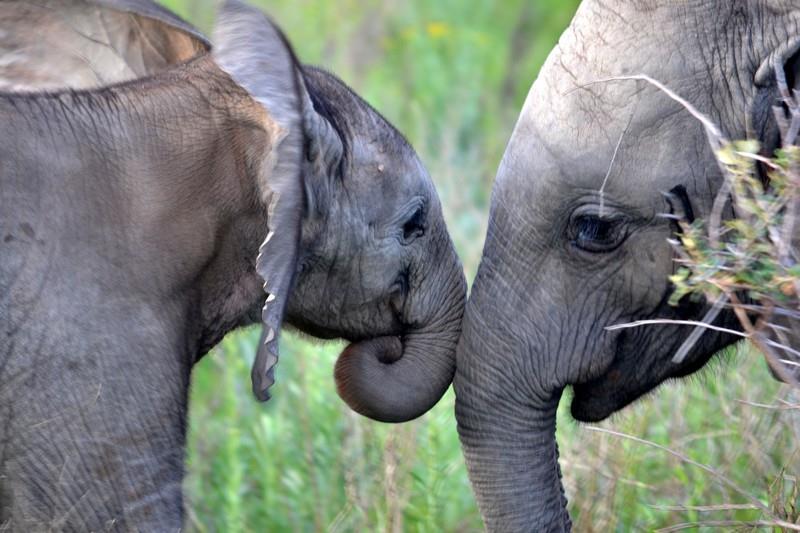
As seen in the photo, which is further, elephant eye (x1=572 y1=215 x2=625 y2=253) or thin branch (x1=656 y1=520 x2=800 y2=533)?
elephant eye (x1=572 y1=215 x2=625 y2=253)

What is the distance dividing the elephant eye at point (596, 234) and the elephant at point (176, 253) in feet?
1.38

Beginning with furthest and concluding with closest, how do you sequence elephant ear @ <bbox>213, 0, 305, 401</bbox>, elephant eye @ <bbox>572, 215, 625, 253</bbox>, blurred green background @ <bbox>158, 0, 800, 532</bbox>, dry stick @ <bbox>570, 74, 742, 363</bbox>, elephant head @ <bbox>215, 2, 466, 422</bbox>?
blurred green background @ <bbox>158, 0, 800, 532</bbox> → elephant eye @ <bbox>572, 215, 625, 253</bbox> → elephant head @ <bbox>215, 2, 466, 422</bbox> → elephant ear @ <bbox>213, 0, 305, 401</bbox> → dry stick @ <bbox>570, 74, 742, 363</bbox>

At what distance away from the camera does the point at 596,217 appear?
14.3ft

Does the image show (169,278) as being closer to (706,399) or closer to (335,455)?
(335,455)

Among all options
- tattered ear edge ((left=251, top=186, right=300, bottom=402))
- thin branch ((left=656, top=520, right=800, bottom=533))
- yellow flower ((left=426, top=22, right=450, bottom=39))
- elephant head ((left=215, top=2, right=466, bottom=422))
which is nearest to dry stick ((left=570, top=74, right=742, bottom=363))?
thin branch ((left=656, top=520, right=800, bottom=533))

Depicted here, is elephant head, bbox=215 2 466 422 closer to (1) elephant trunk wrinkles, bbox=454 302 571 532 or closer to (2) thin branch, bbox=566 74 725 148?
(1) elephant trunk wrinkles, bbox=454 302 571 532

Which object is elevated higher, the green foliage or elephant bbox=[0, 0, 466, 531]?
the green foliage

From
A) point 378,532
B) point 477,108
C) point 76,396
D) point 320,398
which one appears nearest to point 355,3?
point 477,108

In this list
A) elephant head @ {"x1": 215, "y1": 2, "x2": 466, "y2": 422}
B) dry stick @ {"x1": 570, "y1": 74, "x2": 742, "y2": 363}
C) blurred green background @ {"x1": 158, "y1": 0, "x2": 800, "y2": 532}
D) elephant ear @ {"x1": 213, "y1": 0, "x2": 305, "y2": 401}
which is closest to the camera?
dry stick @ {"x1": 570, "y1": 74, "x2": 742, "y2": 363}

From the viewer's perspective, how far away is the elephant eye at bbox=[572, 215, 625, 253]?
14.4ft

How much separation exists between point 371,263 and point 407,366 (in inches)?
12.4

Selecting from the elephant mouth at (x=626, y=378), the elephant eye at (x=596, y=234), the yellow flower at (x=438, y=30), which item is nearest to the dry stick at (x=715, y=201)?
the elephant mouth at (x=626, y=378)

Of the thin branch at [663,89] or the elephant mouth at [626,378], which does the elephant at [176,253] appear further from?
the thin branch at [663,89]

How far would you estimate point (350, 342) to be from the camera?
4715 millimetres
